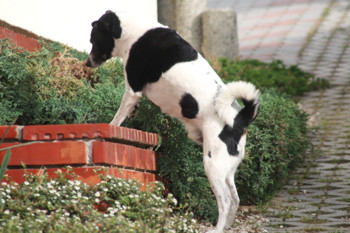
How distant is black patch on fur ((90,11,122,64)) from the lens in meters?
4.76

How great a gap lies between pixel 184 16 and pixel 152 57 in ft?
23.6

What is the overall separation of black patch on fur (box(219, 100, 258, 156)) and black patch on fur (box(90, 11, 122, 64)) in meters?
1.01

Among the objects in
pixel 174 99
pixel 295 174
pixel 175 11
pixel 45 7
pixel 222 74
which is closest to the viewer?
pixel 174 99

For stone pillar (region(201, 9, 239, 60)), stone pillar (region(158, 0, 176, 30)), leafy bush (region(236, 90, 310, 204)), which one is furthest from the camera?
stone pillar (region(201, 9, 239, 60))

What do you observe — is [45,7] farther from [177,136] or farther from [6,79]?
[177,136]

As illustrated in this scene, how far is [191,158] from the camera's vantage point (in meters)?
5.31

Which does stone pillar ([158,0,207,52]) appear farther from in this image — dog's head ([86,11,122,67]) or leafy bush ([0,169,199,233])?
leafy bush ([0,169,199,233])

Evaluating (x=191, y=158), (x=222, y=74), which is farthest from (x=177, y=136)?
(x=222, y=74)

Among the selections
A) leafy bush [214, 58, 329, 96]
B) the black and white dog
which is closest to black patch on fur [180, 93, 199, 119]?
the black and white dog

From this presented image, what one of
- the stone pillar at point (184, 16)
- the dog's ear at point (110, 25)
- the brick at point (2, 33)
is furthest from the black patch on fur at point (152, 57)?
the stone pillar at point (184, 16)

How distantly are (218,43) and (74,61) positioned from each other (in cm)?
599

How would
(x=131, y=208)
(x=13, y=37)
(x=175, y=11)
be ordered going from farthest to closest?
1. (x=175, y=11)
2. (x=13, y=37)
3. (x=131, y=208)

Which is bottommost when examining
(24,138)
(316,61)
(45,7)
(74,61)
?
(24,138)

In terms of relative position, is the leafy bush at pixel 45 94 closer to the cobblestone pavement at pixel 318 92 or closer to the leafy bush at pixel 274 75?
the cobblestone pavement at pixel 318 92
